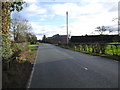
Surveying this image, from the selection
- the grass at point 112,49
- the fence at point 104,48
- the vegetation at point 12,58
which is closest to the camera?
the vegetation at point 12,58

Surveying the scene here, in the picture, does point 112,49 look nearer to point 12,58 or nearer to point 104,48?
point 104,48

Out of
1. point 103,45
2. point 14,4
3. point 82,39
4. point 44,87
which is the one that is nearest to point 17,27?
point 82,39

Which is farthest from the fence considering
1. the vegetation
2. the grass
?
the vegetation

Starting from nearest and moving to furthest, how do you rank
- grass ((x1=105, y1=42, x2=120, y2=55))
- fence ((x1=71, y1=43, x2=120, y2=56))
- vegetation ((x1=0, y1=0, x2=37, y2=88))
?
1. vegetation ((x1=0, y1=0, x2=37, y2=88))
2. grass ((x1=105, y1=42, x2=120, y2=55))
3. fence ((x1=71, y1=43, x2=120, y2=56))

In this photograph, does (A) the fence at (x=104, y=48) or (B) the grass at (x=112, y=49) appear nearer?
(B) the grass at (x=112, y=49)

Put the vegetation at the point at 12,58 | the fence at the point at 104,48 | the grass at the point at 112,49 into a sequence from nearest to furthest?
1. the vegetation at the point at 12,58
2. the grass at the point at 112,49
3. the fence at the point at 104,48

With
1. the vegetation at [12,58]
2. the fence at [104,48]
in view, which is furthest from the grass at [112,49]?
the vegetation at [12,58]

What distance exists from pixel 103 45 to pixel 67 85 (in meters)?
13.7

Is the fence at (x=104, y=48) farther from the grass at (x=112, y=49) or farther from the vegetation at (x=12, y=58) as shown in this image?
the vegetation at (x=12, y=58)

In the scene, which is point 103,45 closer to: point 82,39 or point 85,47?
point 85,47

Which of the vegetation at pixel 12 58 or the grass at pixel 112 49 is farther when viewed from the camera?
the grass at pixel 112 49

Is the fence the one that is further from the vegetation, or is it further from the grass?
the vegetation

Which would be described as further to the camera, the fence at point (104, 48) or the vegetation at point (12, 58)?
the fence at point (104, 48)

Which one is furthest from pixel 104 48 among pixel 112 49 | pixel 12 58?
pixel 12 58
